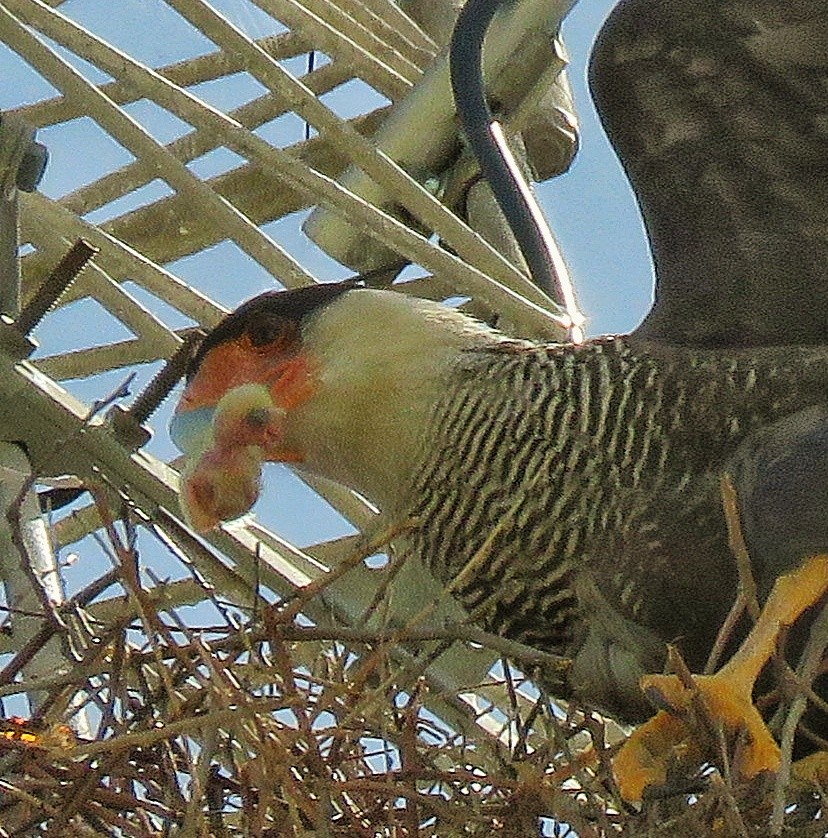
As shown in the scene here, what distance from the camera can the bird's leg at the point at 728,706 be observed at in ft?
4.83

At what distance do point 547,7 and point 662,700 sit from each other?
136 cm

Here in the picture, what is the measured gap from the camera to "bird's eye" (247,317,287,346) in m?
1.96

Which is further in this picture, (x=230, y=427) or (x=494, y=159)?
(x=494, y=159)

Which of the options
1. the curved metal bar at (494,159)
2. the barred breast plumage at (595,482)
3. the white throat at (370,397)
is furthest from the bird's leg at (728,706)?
the curved metal bar at (494,159)

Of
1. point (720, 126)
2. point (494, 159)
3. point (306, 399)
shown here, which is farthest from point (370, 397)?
point (720, 126)

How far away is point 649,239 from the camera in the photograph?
2.20 meters

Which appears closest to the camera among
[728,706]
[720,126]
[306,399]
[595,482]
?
[728,706]

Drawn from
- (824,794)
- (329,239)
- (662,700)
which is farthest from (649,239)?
(824,794)

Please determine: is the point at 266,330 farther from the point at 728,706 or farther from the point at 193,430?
the point at 728,706

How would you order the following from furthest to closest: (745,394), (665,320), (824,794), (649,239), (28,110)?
(28,110), (649,239), (665,320), (745,394), (824,794)

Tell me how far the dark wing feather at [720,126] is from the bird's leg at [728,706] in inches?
23.8

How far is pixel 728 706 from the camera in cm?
149

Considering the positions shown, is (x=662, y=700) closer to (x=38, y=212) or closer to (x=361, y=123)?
(x=38, y=212)

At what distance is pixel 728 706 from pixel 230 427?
62cm
